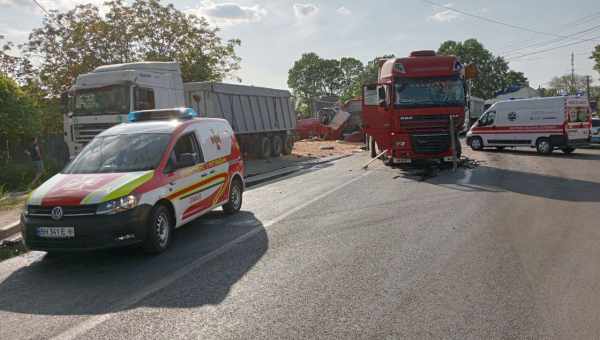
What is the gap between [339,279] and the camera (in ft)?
16.9

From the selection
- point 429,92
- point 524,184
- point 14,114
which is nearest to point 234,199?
point 524,184

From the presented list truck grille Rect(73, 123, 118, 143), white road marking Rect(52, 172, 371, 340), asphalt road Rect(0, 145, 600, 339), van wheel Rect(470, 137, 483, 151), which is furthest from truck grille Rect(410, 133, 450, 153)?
truck grille Rect(73, 123, 118, 143)

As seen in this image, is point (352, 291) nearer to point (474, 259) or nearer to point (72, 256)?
point (474, 259)

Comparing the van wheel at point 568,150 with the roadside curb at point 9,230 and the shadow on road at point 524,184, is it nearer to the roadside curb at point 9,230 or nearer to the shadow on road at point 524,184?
the shadow on road at point 524,184

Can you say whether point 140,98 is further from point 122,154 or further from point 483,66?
point 483,66

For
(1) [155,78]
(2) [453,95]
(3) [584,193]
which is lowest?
(3) [584,193]

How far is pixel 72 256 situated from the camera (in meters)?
6.54

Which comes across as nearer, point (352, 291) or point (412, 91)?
point (352, 291)

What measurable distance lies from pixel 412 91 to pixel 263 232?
894cm

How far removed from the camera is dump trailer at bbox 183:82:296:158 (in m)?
19.1

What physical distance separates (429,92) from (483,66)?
240 ft

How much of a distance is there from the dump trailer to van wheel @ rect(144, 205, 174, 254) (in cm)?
1274

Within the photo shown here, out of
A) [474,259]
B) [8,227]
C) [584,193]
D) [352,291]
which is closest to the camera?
[352,291]

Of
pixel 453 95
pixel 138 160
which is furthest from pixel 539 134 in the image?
pixel 138 160
